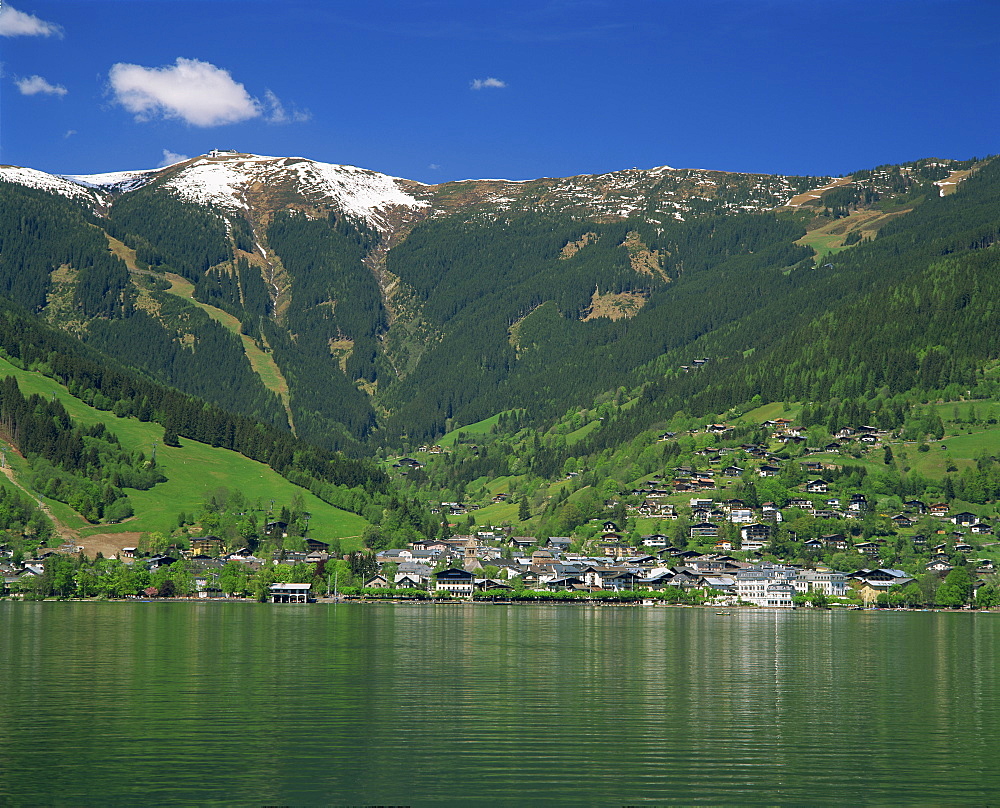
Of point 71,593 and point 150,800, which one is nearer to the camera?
point 150,800

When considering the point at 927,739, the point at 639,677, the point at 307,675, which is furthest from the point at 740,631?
the point at 927,739

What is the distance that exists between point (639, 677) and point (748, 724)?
1990 centimetres

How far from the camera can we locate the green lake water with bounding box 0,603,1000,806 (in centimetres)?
4359

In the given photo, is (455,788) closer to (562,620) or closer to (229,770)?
(229,770)

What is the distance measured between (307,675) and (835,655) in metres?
47.1

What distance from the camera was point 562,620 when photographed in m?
153

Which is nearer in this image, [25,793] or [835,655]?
[25,793]

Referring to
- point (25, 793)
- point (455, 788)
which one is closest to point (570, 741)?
point (455, 788)

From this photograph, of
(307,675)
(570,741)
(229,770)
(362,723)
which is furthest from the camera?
(307,675)

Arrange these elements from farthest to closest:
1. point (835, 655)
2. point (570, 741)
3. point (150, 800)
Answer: point (835, 655) → point (570, 741) → point (150, 800)

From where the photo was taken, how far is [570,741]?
52406 mm

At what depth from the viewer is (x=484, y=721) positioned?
5753 cm

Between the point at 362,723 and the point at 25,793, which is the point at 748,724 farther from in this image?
the point at 25,793

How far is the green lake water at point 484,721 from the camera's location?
43594 millimetres
